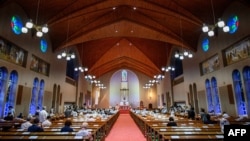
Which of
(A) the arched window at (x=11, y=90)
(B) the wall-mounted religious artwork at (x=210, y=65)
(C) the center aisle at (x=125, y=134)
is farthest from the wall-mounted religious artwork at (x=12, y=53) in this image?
(B) the wall-mounted religious artwork at (x=210, y=65)

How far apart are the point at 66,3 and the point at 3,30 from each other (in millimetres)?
3790

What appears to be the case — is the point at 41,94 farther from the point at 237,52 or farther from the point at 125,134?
the point at 237,52

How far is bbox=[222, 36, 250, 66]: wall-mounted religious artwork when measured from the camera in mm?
8789

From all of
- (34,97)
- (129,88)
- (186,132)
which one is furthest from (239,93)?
(129,88)

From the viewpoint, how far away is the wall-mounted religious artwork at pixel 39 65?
38.0 ft

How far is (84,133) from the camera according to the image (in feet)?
13.0

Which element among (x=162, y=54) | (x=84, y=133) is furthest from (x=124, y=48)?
(x=84, y=133)

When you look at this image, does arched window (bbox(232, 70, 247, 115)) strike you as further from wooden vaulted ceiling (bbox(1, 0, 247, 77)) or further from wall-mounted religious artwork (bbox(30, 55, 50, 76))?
wall-mounted religious artwork (bbox(30, 55, 50, 76))

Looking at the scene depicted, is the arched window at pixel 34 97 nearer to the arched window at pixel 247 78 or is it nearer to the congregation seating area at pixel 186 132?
the congregation seating area at pixel 186 132

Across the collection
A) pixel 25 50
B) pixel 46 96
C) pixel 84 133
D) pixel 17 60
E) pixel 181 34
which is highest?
pixel 181 34

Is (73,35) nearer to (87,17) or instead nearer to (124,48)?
(87,17)

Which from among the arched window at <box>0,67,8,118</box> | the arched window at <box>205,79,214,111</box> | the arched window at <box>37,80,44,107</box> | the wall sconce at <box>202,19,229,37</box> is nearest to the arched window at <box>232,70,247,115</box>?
the arched window at <box>205,79,214,111</box>

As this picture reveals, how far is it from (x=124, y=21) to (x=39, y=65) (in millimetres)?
7538

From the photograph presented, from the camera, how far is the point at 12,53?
9281mm
